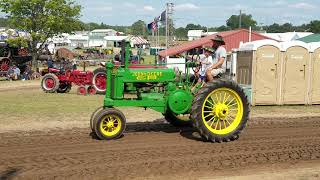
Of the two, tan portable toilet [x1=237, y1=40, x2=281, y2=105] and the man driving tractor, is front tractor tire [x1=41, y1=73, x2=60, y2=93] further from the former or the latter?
the man driving tractor

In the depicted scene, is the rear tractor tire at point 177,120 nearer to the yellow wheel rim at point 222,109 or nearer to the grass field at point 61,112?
the yellow wheel rim at point 222,109

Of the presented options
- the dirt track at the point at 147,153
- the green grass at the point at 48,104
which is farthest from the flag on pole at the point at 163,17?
the dirt track at the point at 147,153

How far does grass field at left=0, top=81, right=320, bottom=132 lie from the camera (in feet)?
31.6

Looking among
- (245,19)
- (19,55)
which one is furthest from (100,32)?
(19,55)

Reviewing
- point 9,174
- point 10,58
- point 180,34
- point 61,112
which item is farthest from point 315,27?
point 9,174

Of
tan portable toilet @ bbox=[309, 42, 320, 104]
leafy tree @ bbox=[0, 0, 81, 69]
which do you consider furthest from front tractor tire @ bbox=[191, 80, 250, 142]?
leafy tree @ bbox=[0, 0, 81, 69]

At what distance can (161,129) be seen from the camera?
8.82m

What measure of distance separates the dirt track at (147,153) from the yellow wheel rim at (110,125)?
221 millimetres

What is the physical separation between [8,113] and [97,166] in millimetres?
6088

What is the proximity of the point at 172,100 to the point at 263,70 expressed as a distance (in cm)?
670

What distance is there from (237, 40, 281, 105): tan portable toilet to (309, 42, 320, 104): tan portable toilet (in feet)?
3.75

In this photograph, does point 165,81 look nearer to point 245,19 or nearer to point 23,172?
point 23,172

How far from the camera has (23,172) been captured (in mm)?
5508

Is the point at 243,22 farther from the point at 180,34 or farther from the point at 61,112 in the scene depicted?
the point at 61,112
